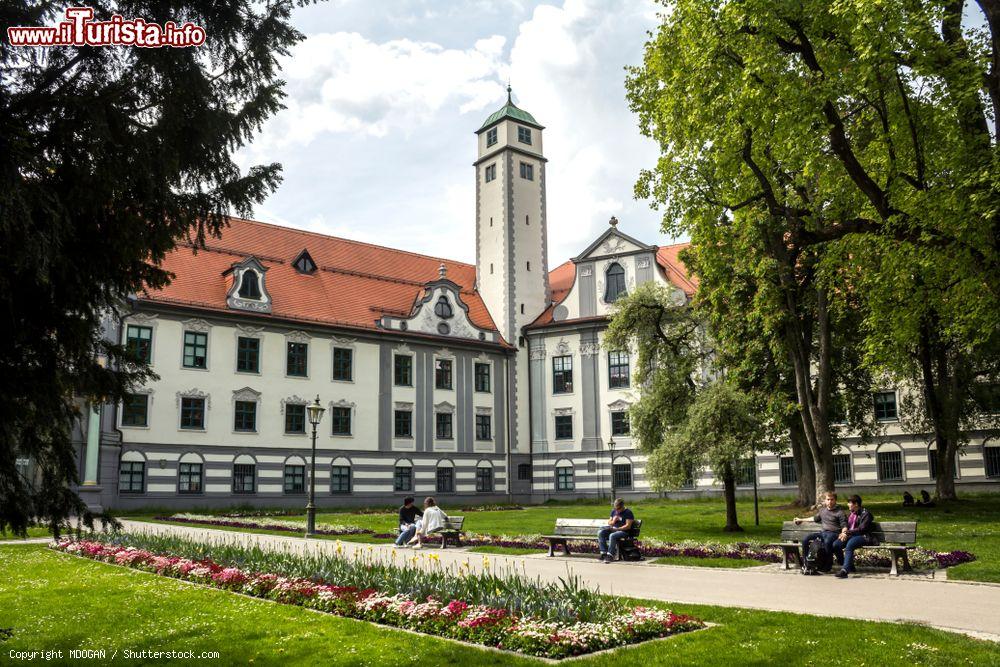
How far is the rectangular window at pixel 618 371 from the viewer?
145ft

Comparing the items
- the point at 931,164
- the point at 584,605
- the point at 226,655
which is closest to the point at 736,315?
the point at 931,164

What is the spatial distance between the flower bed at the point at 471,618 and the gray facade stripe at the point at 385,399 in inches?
1134

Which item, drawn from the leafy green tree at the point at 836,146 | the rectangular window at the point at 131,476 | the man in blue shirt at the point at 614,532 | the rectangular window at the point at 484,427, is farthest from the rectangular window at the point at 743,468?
the rectangular window at the point at 131,476

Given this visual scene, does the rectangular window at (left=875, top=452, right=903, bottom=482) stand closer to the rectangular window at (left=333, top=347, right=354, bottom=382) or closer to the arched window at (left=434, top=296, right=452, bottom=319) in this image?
the arched window at (left=434, top=296, right=452, bottom=319)

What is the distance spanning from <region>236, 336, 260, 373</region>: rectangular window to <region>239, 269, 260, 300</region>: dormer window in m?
2.03

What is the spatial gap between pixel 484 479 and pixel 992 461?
24.5 metres

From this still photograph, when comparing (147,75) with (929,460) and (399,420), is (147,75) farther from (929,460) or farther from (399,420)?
(929,460)

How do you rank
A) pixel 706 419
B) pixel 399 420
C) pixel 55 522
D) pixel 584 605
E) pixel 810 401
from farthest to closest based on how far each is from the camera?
pixel 399 420, pixel 706 419, pixel 810 401, pixel 584 605, pixel 55 522

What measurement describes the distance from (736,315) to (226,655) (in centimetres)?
1875

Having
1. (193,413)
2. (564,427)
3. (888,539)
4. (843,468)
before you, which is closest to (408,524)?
(888,539)

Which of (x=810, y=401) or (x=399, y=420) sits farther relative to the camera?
(x=399, y=420)

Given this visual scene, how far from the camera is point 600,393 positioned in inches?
1758

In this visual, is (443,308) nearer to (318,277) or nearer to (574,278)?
(318,277)

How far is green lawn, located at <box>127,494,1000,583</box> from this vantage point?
17.3m
